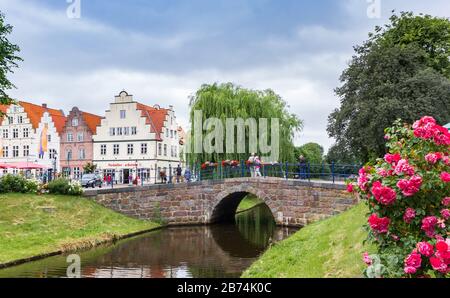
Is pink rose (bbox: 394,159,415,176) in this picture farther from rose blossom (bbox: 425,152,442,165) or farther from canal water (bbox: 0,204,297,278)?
canal water (bbox: 0,204,297,278)

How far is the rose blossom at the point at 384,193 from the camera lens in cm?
548

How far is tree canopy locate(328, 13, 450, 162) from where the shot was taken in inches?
1005

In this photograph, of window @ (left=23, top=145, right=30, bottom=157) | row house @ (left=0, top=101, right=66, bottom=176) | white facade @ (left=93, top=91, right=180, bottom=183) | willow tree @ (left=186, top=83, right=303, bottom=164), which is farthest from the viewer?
window @ (left=23, top=145, right=30, bottom=157)

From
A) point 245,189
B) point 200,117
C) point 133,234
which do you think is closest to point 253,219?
point 245,189

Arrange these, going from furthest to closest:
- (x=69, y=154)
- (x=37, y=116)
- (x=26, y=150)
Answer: (x=37, y=116) → (x=26, y=150) → (x=69, y=154)

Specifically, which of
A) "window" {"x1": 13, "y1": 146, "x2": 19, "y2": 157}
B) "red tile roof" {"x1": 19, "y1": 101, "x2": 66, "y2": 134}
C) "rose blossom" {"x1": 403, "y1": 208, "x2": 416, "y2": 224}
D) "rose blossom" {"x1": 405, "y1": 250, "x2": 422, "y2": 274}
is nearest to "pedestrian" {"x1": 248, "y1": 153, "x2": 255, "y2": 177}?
"rose blossom" {"x1": 403, "y1": 208, "x2": 416, "y2": 224}

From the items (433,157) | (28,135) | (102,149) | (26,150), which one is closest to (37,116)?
(28,135)

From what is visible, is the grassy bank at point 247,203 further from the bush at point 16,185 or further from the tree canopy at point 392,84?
the bush at point 16,185

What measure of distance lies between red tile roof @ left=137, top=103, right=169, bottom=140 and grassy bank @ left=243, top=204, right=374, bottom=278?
1424 inches

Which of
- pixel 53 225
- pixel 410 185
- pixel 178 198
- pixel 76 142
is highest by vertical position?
pixel 76 142

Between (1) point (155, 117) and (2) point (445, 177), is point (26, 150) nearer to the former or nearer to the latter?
(1) point (155, 117)

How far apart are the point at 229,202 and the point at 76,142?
1119 inches

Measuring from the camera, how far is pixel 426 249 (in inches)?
208

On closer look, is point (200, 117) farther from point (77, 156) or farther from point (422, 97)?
point (77, 156)
